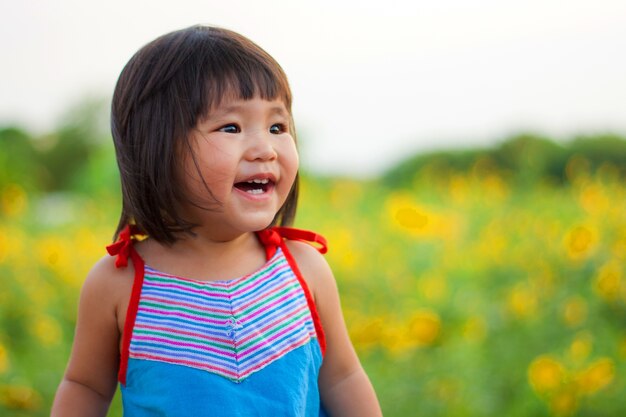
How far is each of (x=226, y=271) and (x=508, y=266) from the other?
247 cm

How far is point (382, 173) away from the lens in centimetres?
721

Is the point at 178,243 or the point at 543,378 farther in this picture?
the point at 543,378

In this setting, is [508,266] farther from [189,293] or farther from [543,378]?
[189,293]

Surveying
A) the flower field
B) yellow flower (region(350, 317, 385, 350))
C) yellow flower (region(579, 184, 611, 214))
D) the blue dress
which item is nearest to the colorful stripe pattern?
the blue dress

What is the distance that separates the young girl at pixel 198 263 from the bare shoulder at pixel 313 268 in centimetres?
4

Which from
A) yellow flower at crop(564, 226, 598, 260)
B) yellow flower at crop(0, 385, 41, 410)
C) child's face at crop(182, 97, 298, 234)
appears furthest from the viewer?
yellow flower at crop(564, 226, 598, 260)

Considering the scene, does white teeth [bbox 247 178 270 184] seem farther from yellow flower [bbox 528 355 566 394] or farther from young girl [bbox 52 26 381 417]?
yellow flower [bbox 528 355 566 394]

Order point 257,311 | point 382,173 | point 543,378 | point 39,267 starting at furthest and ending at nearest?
point 382,173 < point 39,267 < point 543,378 < point 257,311

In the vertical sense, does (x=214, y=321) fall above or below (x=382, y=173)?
above

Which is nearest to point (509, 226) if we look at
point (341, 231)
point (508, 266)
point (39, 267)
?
point (508, 266)

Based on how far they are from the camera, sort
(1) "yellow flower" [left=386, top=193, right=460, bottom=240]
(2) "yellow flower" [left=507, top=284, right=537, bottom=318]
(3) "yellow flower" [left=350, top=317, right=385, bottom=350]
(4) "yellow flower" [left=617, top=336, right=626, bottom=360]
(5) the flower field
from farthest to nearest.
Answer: (1) "yellow flower" [left=386, top=193, right=460, bottom=240] < (2) "yellow flower" [left=507, top=284, right=537, bottom=318] < (3) "yellow flower" [left=350, top=317, right=385, bottom=350] < (4) "yellow flower" [left=617, top=336, right=626, bottom=360] < (5) the flower field

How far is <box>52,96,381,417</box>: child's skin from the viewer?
55.8 inches

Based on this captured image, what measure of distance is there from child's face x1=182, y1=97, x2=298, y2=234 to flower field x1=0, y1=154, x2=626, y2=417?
1.46 meters

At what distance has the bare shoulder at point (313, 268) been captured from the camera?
5.34 feet
